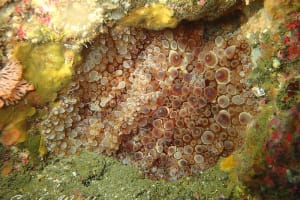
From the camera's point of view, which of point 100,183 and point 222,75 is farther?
point 100,183

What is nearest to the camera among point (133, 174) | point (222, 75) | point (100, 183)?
point (222, 75)

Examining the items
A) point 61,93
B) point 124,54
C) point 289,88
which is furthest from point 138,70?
point 289,88

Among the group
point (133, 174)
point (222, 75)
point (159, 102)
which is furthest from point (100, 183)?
point (222, 75)

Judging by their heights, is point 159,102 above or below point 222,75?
below

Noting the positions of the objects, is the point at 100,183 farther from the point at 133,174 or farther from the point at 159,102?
the point at 159,102

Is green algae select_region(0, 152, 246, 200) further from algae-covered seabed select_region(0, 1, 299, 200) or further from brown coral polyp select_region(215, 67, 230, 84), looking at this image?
brown coral polyp select_region(215, 67, 230, 84)

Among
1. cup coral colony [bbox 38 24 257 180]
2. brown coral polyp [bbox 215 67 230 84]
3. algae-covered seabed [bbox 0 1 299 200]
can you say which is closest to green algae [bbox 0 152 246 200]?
algae-covered seabed [bbox 0 1 299 200]

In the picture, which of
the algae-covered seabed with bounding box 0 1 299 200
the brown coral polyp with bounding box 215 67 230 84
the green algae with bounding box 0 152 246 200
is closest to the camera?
the algae-covered seabed with bounding box 0 1 299 200

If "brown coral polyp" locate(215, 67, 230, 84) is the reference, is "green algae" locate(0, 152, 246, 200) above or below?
below
